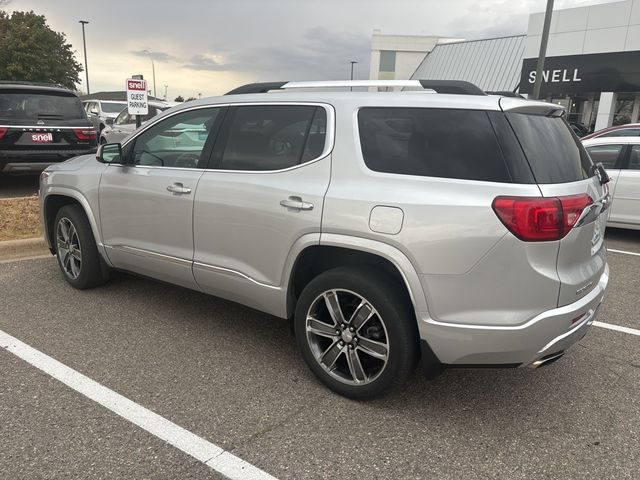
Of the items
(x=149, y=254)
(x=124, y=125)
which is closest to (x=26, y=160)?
(x=149, y=254)

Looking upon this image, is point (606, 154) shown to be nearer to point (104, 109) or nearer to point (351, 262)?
point (351, 262)

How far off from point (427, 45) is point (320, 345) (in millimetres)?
45186

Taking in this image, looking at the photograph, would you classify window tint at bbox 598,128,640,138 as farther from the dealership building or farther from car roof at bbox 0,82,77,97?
the dealership building

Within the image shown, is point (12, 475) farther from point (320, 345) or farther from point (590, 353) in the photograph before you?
point (590, 353)

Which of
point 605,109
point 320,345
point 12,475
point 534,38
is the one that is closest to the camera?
point 12,475

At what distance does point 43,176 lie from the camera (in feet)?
16.0

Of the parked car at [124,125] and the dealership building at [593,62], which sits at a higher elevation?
the dealership building at [593,62]

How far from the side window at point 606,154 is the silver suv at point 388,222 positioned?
5.21 meters

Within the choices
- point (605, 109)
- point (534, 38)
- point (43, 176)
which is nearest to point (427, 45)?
point (534, 38)

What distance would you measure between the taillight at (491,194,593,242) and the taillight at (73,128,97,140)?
25.5 feet

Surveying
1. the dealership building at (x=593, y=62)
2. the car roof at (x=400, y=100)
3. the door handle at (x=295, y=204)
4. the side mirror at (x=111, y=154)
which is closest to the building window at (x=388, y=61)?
the dealership building at (x=593, y=62)

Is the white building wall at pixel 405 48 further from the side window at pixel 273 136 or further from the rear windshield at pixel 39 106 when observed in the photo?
the side window at pixel 273 136

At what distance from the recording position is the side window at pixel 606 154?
25.1 feet

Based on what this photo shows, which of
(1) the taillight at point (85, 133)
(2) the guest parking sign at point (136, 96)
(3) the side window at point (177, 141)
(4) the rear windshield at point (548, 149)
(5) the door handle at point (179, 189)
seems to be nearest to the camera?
(4) the rear windshield at point (548, 149)
